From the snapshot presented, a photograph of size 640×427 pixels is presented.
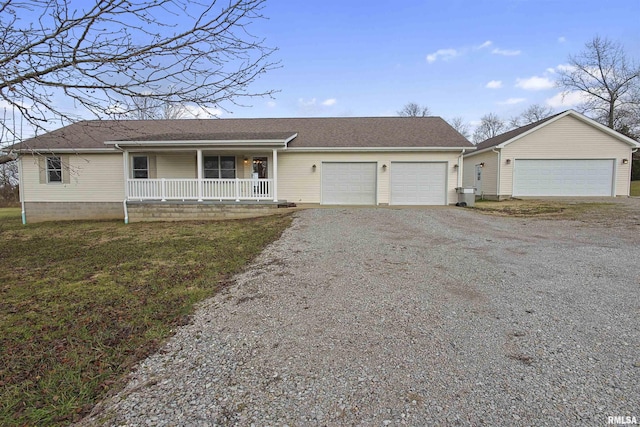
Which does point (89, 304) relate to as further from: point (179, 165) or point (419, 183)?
point (419, 183)

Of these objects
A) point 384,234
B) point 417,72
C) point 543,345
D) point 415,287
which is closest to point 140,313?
point 415,287

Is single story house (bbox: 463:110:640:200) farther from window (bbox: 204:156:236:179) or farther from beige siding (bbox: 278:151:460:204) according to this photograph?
window (bbox: 204:156:236:179)

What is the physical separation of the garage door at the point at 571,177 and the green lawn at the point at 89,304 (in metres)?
14.4

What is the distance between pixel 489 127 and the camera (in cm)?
5112

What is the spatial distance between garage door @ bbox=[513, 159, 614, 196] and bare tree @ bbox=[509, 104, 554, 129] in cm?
3261

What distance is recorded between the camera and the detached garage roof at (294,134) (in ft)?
42.1

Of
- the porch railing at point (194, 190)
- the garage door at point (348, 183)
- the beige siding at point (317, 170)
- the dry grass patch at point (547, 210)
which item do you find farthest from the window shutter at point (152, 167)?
the dry grass patch at point (547, 210)

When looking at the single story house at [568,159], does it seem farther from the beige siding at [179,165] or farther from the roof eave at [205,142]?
the beige siding at [179,165]

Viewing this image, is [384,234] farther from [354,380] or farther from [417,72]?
[417,72]

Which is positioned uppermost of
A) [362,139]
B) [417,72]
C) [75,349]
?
[417,72]

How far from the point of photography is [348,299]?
3.92 meters

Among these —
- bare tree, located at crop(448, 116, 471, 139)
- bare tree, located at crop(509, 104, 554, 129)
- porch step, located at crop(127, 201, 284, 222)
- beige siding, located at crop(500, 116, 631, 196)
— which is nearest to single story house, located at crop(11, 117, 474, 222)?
porch step, located at crop(127, 201, 284, 222)

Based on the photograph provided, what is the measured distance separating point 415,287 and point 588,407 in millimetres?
2334

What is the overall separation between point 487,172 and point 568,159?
3.58 metres
